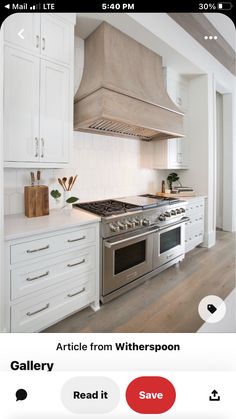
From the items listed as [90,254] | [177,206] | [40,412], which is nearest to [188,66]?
[177,206]

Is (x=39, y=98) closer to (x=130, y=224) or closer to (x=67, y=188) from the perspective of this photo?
(x=67, y=188)

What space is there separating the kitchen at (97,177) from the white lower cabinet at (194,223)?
0.07 feet

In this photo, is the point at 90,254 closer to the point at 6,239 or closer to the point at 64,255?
the point at 64,255

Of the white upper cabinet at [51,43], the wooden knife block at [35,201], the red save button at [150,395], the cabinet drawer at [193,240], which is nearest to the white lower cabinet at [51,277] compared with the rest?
the wooden knife block at [35,201]

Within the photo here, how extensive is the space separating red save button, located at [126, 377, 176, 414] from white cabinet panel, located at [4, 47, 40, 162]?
1087 millimetres

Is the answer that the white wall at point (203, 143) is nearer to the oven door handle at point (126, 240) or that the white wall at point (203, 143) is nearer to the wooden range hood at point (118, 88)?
the wooden range hood at point (118, 88)

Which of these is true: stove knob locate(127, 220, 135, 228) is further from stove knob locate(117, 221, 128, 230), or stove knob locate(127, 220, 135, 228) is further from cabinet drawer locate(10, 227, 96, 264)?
cabinet drawer locate(10, 227, 96, 264)

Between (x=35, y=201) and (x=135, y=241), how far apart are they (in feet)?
2.39

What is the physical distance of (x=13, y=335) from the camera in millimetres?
416

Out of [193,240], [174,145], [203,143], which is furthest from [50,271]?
[203,143]

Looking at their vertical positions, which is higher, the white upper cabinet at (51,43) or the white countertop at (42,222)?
the white upper cabinet at (51,43)

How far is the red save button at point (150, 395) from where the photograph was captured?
368 millimetres

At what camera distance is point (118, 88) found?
4.45 ft

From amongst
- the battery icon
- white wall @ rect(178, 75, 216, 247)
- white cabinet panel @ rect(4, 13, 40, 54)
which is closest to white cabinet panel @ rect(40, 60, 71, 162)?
white cabinet panel @ rect(4, 13, 40, 54)
